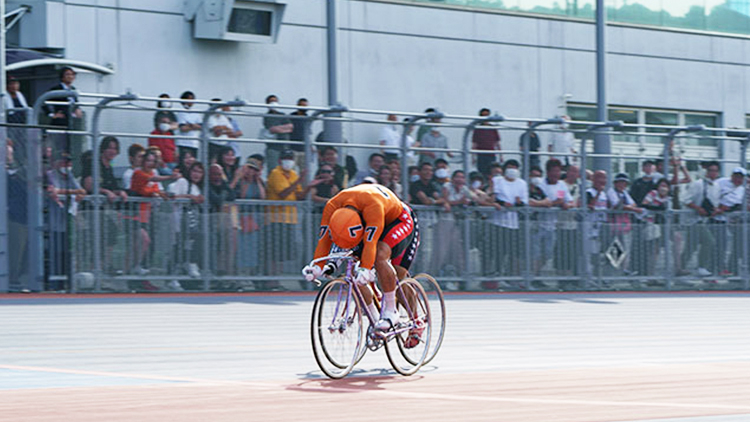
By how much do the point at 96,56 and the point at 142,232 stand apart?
247 inches

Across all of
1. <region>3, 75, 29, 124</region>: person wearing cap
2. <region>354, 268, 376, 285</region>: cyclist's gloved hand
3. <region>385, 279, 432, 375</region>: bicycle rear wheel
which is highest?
<region>3, 75, 29, 124</region>: person wearing cap

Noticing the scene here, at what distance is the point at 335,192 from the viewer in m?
17.2

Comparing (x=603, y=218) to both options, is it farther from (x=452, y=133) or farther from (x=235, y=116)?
(x=235, y=116)

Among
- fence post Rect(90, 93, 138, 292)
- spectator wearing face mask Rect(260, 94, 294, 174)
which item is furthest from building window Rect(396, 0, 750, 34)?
fence post Rect(90, 93, 138, 292)

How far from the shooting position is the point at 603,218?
19.4 m

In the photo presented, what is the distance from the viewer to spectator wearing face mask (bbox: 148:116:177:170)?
52.1ft

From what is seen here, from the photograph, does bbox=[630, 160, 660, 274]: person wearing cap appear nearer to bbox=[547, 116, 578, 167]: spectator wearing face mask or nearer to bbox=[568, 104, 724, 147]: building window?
bbox=[547, 116, 578, 167]: spectator wearing face mask

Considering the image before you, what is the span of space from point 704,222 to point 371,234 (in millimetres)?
11965

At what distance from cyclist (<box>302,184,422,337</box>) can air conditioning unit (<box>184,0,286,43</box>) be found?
13.1 m

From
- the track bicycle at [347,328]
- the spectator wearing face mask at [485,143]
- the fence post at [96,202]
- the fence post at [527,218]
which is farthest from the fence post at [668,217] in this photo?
the track bicycle at [347,328]

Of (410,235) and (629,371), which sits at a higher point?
(410,235)

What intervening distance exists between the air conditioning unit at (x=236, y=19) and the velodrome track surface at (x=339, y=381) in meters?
7.28

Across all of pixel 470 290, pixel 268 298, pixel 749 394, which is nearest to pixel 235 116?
pixel 268 298

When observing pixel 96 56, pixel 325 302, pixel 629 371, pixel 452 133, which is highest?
pixel 96 56
